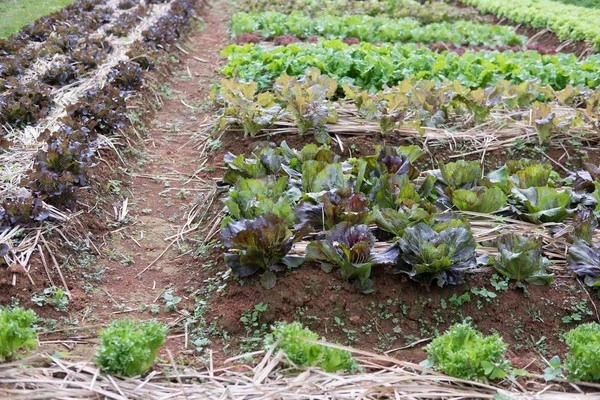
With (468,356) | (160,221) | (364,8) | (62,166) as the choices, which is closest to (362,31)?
(364,8)

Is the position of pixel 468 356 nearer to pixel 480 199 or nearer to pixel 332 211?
pixel 332 211

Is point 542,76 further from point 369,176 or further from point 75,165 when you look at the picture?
point 75,165

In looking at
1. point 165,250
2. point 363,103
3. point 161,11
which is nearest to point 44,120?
point 165,250

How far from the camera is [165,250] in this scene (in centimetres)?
466

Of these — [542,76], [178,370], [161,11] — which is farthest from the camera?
[161,11]

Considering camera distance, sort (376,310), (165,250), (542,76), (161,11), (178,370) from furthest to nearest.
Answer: (161,11), (542,76), (165,250), (376,310), (178,370)

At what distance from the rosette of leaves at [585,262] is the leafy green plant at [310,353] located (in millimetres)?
1672

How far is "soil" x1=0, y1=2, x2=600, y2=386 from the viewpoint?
350 centimetres

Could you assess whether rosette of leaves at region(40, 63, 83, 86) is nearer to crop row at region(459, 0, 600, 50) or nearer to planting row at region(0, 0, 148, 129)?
planting row at region(0, 0, 148, 129)

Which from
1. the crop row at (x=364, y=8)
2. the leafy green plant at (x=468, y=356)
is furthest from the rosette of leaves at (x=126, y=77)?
the crop row at (x=364, y=8)

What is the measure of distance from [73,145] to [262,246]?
235 centimetres

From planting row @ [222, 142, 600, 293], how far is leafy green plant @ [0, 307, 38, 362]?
1.23 m

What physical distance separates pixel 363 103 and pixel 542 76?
3.01 m

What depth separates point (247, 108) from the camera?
589 centimetres
